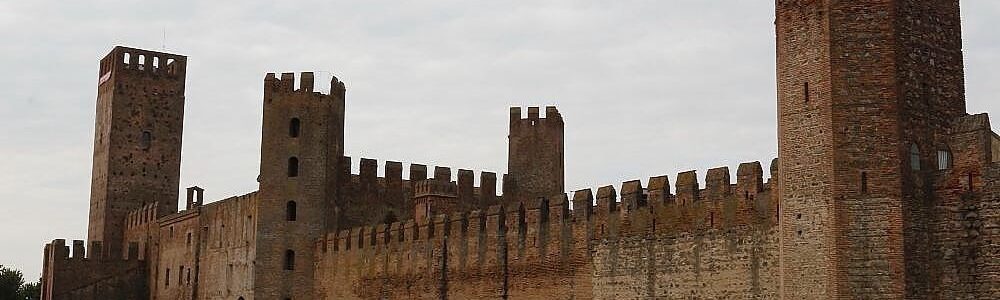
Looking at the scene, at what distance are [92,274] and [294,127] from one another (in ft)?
41.5

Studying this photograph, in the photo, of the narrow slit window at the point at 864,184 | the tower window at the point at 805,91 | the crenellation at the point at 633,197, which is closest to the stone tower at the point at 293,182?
the crenellation at the point at 633,197

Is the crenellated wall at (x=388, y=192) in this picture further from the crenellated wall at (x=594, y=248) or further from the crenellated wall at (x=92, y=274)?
the crenellated wall at (x=92, y=274)

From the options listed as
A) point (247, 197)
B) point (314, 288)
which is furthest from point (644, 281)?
point (247, 197)

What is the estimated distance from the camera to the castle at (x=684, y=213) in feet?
59.0

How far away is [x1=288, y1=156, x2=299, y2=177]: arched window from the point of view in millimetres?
35500

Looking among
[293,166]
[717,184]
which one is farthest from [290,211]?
[717,184]

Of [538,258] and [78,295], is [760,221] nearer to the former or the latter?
[538,258]

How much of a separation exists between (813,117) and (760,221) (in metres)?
2.75

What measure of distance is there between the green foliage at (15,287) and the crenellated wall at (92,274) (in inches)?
489

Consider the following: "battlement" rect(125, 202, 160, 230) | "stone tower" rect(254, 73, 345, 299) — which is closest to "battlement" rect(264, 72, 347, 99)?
"stone tower" rect(254, 73, 345, 299)

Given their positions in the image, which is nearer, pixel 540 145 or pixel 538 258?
pixel 538 258

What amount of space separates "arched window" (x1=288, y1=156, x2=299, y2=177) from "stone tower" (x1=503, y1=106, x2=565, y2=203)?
6146 millimetres

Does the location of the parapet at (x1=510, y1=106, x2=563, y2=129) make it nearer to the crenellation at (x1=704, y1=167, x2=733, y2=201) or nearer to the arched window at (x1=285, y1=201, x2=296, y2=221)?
the arched window at (x1=285, y1=201, x2=296, y2=221)

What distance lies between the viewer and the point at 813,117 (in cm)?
1869
